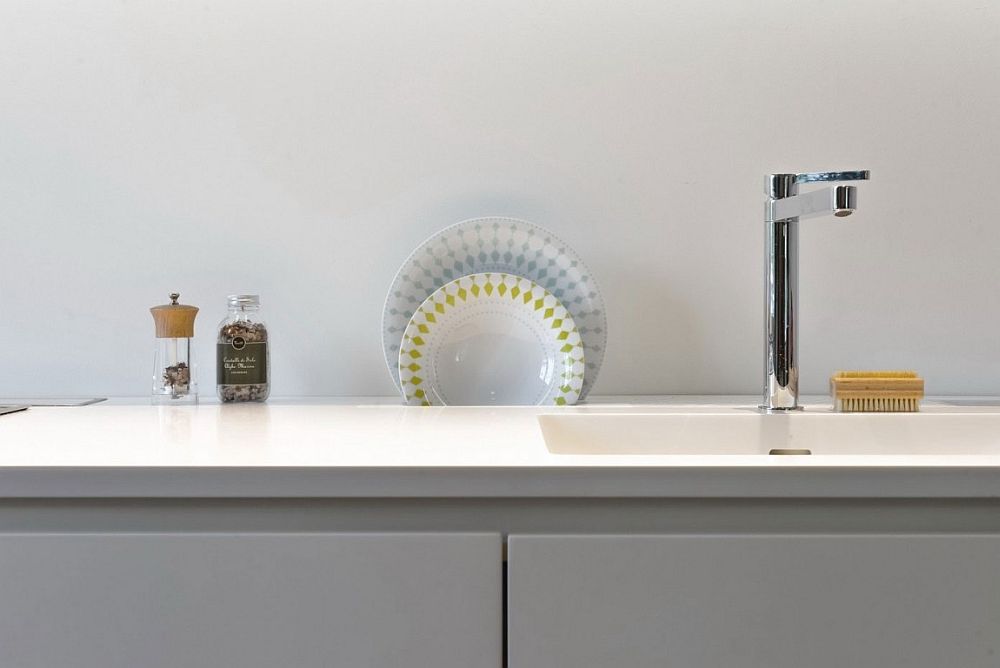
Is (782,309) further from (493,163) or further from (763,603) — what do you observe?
(763,603)

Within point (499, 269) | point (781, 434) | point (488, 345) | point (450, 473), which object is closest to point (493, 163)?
point (499, 269)

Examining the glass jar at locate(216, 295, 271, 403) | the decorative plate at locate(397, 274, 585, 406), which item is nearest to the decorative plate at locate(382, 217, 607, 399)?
the decorative plate at locate(397, 274, 585, 406)

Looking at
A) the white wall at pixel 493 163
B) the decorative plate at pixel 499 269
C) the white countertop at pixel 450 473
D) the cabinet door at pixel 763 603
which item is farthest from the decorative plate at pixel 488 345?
the cabinet door at pixel 763 603

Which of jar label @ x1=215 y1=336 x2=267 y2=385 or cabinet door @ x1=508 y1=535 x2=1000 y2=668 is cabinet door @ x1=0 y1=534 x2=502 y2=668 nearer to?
cabinet door @ x1=508 y1=535 x2=1000 y2=668

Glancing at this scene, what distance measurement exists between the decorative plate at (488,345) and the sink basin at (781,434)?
130 millimetres

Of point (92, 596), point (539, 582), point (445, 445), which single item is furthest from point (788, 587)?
point (92, 596)

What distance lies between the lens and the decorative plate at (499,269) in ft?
3.98

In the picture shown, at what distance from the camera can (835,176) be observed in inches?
41.2

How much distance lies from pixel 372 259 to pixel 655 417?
47cm

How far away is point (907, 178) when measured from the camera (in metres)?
1.29

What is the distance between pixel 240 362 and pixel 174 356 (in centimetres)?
11

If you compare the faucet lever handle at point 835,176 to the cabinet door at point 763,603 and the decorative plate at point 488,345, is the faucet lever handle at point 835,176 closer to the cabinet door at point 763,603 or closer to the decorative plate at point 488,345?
the decorative plate at point 488,345

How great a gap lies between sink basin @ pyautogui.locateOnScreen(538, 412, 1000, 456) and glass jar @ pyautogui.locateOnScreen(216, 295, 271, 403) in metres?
0.39

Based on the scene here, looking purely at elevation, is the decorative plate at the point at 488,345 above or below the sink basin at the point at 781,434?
above
